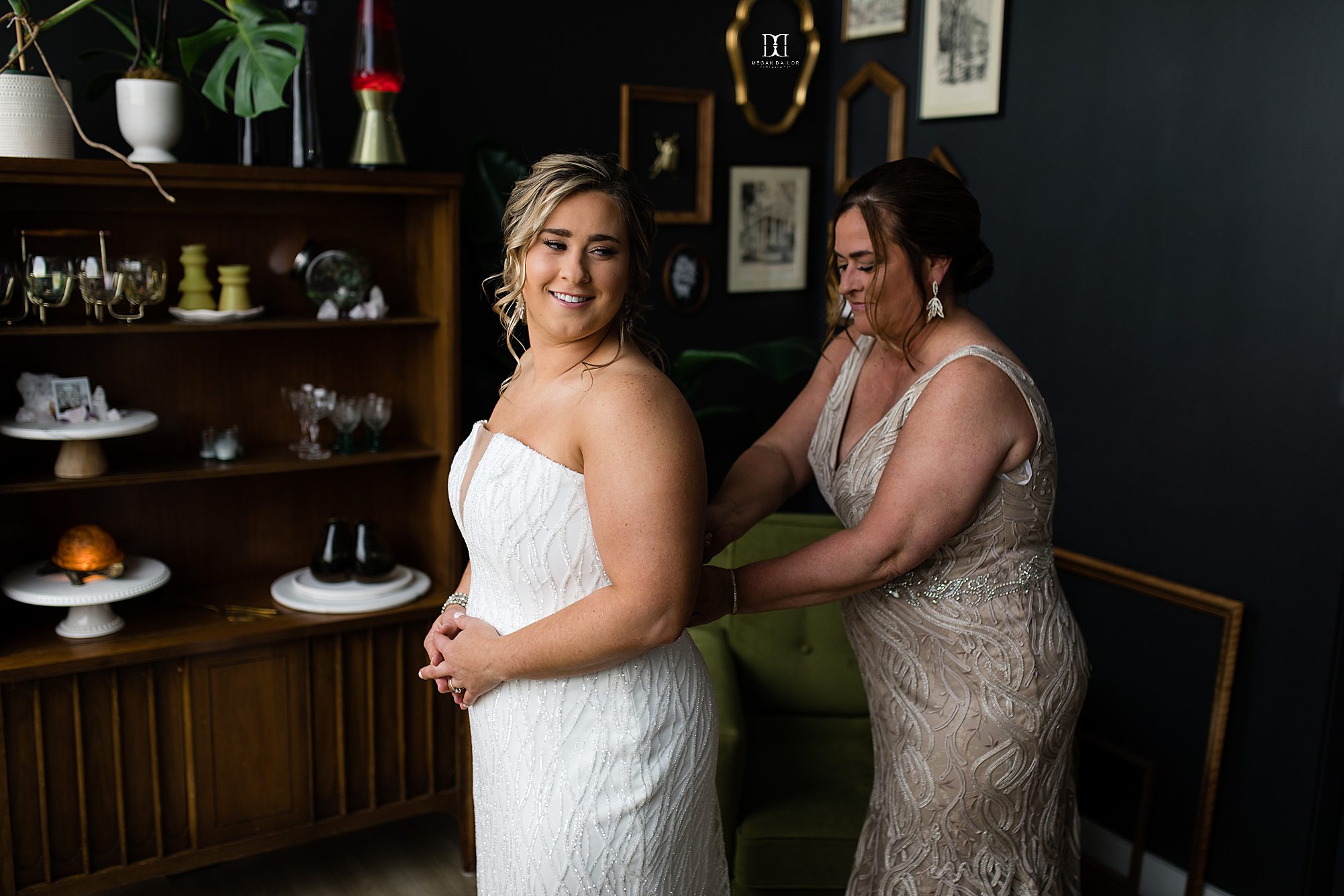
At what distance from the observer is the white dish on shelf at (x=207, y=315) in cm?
267

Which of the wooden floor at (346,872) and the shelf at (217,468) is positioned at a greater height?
the shelf at (217,468)

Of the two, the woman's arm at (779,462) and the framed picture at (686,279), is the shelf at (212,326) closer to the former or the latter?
the framed picture at (686,279)

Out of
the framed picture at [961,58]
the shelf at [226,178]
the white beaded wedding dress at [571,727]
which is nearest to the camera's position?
the white beaded wedding dress at [571,727]

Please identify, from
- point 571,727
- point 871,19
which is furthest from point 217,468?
point 871,19

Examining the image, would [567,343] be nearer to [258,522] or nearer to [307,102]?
[307,102]

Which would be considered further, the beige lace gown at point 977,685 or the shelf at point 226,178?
the shelf at point 226,178

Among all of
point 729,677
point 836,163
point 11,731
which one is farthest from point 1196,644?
point 11,731

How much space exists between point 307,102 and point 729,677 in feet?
5.53

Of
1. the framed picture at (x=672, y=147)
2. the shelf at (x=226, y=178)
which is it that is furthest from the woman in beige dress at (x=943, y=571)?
the framed picture at (x=672, y=147)

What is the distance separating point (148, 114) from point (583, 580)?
5.51 feet

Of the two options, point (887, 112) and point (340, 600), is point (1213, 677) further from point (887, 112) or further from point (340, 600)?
point (340, 600)

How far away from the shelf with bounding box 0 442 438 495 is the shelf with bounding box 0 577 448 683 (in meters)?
0.29

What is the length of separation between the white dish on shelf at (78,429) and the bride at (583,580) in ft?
4.00

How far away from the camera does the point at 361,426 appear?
315cm
